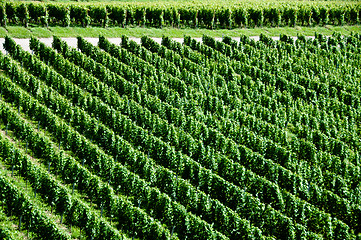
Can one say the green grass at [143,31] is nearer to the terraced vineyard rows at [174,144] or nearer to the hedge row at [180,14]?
the hedge row at [180,14]

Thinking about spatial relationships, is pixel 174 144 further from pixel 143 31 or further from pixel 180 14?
pixel 180 14

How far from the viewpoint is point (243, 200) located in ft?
95.1

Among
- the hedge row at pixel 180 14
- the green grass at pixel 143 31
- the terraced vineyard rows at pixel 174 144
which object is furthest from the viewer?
the hedge row at pixel 180 14

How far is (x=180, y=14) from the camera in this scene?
209 feet

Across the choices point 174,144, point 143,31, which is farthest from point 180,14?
point 174,144

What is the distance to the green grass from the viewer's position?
5372cm

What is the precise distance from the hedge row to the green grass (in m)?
1.10

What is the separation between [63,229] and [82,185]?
11.3 feet

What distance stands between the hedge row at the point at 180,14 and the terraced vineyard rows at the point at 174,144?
9313mm

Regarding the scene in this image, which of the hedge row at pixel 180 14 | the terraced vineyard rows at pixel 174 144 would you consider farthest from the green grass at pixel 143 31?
the terraced vineyard rows at pixel 174 144

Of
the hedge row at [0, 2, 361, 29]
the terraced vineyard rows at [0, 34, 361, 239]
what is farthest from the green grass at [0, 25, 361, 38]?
the terraced vineyard rows at [0, 34, 361, 239]

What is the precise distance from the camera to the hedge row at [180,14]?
183 ft

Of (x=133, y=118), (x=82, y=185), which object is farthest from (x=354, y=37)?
(x=82, y=185)

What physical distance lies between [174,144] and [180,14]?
32.4 meters
